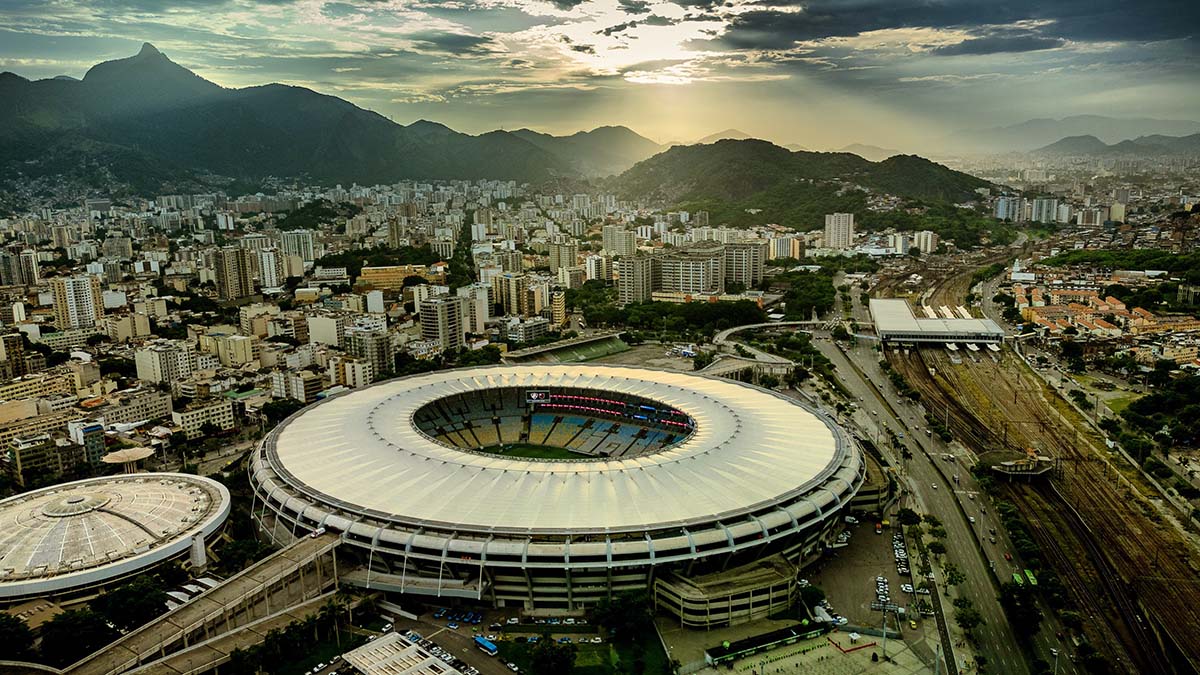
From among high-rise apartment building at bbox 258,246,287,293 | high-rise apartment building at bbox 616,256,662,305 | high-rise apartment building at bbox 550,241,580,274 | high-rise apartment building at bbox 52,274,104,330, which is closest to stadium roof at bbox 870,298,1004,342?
high-rise apartment building at bbox 616,256,662,305

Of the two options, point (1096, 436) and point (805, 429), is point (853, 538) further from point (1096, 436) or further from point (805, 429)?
point (1096, 436)

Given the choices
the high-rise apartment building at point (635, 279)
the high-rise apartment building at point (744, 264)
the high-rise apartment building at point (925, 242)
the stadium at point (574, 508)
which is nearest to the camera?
the stadium at point (574, 508)

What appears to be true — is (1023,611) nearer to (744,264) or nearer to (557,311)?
(557,311)

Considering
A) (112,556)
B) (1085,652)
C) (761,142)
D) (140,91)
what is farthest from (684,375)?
(140,91)

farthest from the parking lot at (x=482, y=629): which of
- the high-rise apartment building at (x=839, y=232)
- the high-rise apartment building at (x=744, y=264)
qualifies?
the high-rise apartment building at (x=839, y=232)

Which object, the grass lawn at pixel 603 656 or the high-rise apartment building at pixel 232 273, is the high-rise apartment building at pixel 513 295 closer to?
the high-rise apartment building at pixel 232 273

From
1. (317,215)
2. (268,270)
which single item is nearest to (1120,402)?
(268,270)
